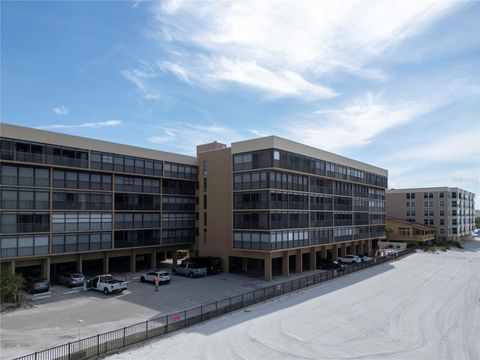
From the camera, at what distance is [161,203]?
45844 mm

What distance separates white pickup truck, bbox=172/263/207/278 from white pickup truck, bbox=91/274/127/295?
863cm

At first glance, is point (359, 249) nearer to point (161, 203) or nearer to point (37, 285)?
point (161, 203)

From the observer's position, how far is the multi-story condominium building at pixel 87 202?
33.2 metres

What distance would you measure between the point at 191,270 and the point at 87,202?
12.7 metres

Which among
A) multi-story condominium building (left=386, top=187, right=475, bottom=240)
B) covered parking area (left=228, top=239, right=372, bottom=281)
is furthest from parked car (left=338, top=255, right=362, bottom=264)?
multi-story condominium building (left=386, top=187, right=475, bottom=240)

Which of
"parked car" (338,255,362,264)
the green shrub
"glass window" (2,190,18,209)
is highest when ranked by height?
"glass window" (2,190,18,209)

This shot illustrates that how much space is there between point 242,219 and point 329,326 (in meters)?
18.6

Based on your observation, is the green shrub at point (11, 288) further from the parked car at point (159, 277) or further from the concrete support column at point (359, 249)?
the concrete support column at point (359, 249)

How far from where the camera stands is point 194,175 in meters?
49.2

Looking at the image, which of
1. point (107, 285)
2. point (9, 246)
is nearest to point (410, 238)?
point (107, 285)

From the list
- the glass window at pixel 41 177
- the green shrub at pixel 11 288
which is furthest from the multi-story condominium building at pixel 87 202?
the green shrub at pixel 11 288

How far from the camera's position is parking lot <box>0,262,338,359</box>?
21.8 meters

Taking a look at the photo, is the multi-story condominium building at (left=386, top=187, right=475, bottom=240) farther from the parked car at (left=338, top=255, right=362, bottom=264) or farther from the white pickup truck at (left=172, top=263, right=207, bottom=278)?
the white pickup truck at (left=172, top=263, right=207, bottom=278)

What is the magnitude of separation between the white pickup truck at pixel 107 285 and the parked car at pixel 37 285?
12.4 ft
